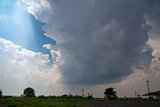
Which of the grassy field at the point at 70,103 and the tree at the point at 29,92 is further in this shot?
the tree at the point at 29,92

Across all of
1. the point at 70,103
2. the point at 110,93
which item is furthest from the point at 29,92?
the point at 70,103

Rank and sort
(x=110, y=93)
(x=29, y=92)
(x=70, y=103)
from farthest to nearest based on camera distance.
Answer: (x=29, y=92)
(x=110, y=93)
(x=70, y=103)

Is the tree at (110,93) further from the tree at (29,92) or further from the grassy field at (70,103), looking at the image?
the tree at (29,92)

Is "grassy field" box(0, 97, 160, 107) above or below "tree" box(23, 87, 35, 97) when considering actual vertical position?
below

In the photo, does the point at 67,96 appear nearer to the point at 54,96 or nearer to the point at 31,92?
the point at 54,96

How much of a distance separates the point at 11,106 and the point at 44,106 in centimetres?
1036

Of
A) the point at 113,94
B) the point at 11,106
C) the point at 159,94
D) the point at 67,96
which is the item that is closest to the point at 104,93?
the point at 113,94

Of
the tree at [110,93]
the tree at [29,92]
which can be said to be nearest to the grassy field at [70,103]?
the tree at [110,93]

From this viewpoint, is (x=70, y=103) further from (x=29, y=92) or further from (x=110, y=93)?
(x=29, y=92)

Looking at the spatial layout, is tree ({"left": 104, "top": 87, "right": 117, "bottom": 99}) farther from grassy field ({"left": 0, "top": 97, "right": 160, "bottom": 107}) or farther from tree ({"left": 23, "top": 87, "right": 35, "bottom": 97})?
tree ({"left": 23, "top": 87, "right": 35, "bottom": 97})

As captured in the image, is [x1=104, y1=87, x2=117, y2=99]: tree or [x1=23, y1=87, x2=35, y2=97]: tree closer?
[x1=104, y1=87, x2=117, y2=99]: tree

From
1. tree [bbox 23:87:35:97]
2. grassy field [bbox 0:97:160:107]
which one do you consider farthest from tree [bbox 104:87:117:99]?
tree [bbox 23:87:35:97]

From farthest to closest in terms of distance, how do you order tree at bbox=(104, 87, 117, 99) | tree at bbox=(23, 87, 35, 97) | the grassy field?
tree at bbox=(23, 87, 35, 97) < tree at bbox=(104, 87, 117, 99) < the grassy field

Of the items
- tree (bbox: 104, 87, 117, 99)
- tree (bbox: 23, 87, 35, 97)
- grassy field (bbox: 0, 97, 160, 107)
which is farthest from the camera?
tree (bbox: 23, 87, 35, 97)
